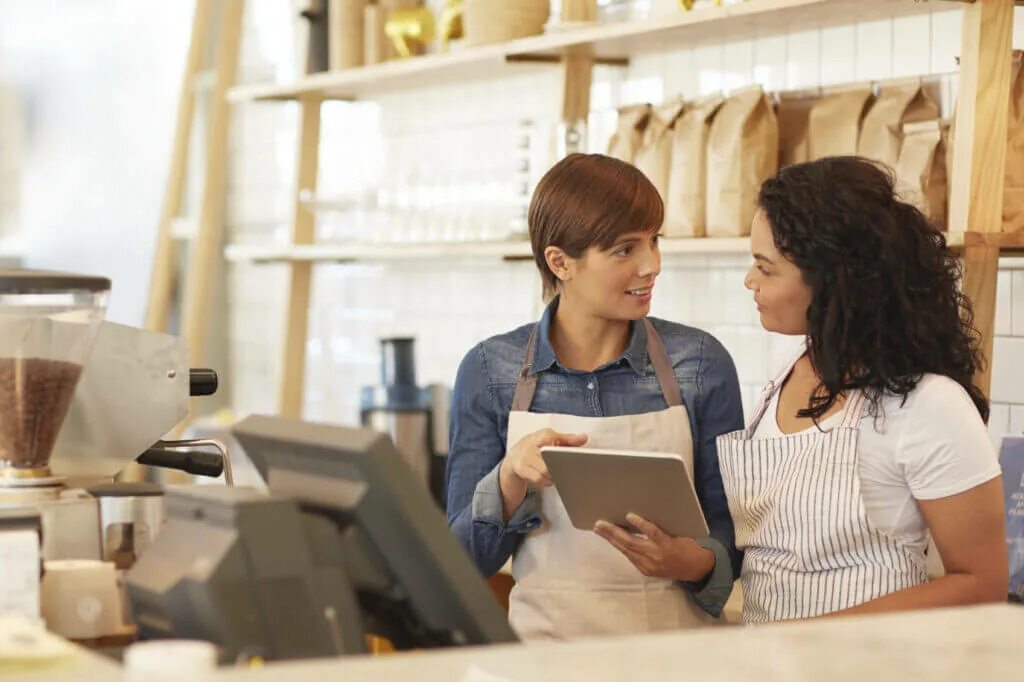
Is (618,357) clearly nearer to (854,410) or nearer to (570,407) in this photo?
(570,407)

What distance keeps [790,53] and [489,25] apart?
88 cm

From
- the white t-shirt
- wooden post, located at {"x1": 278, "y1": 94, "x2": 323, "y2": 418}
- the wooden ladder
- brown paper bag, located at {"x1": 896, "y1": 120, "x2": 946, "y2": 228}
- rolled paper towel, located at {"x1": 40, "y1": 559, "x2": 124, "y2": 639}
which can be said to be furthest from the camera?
the wooden ladder

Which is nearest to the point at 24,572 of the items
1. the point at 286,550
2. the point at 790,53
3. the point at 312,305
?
the point at 286,550

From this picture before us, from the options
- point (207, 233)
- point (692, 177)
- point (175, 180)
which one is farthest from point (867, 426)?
point (175, 180)

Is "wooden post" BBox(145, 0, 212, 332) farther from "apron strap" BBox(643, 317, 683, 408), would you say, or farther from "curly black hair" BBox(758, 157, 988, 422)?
"curly black hair" BBox(758, 157, 988, 422)

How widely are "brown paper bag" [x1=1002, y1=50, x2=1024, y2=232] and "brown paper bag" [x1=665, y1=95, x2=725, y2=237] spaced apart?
768 millimetres

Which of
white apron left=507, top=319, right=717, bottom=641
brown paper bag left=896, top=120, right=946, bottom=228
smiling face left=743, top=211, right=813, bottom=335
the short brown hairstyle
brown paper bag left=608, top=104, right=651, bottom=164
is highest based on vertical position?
brown paper bag left=608, top=104, right=651, bottom=164

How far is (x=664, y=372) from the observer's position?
8.72 feet

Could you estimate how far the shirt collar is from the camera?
2.67 metres

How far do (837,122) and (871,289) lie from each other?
113 centimetres

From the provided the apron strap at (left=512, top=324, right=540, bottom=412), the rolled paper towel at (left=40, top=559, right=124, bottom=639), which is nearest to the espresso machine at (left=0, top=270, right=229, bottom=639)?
the rolled paper towel at (left=40, top=559, right=124, bottom=639)

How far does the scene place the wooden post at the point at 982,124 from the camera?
294cm

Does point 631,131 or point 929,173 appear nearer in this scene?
point 929,173

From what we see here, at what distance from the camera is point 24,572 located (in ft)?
5.95
